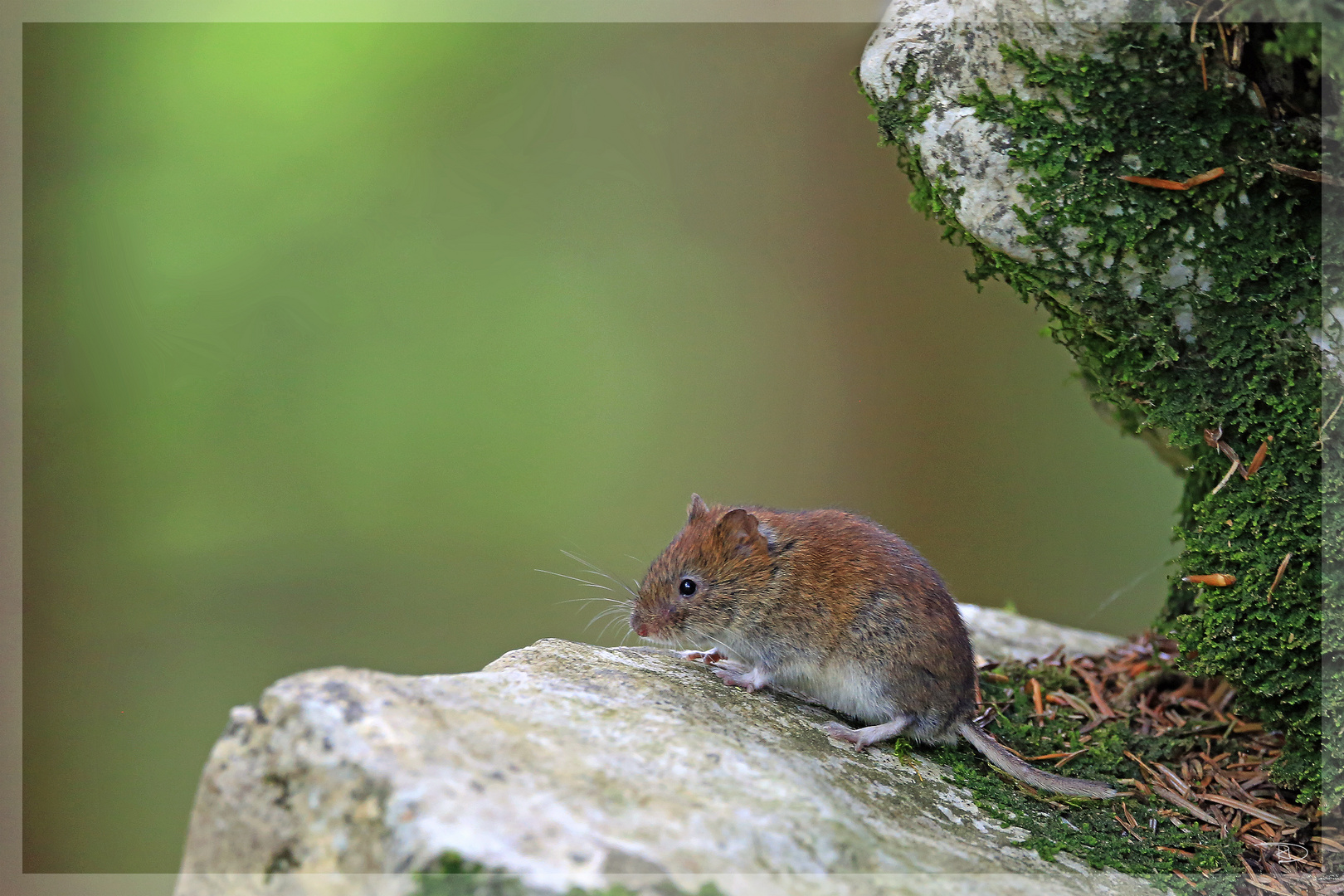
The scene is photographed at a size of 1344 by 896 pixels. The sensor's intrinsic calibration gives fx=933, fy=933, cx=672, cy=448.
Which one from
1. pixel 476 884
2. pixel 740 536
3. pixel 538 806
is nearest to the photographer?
pixel 476 884

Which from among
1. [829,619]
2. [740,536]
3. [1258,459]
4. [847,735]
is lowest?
[847,735]

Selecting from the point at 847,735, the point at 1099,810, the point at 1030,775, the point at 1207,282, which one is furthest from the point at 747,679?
the point at 1207,282

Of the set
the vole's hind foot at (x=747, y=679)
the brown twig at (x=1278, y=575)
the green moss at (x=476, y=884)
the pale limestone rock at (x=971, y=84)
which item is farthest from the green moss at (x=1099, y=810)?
the pale limestone rock at (x=971, y=84)

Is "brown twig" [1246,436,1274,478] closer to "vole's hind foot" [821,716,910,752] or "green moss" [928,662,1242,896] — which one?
"green moss" [928,662,1242,896]

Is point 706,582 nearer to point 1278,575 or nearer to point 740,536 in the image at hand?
point 740,536

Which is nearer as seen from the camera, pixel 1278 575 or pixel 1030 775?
pixel 1278 575

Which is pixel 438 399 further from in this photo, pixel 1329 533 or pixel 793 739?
pixel 1329 533

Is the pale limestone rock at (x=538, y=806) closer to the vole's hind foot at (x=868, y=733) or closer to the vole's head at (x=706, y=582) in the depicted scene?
the vole's hind foot at (x=868, y=733)
